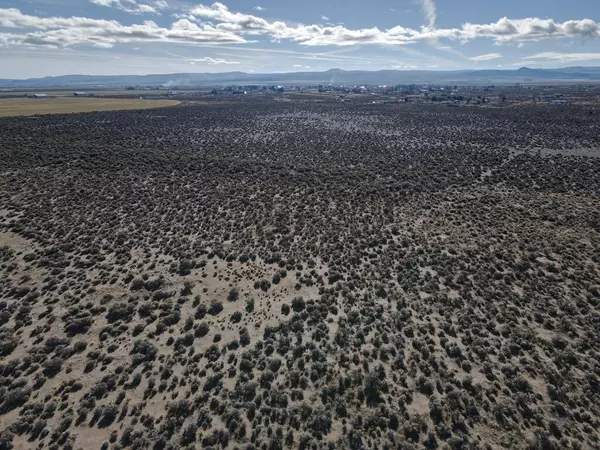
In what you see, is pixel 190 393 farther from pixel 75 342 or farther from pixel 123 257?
pixel 123 257

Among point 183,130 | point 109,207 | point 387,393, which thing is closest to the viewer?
point 387,393

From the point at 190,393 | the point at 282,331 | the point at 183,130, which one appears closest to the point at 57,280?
the point at 190,393

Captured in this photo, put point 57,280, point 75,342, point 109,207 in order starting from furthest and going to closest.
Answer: point 109,207
point 57,280
point 75,342

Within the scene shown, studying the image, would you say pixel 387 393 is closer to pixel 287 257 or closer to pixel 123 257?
pixel 287 257

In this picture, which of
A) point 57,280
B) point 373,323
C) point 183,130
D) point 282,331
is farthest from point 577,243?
point 183,130

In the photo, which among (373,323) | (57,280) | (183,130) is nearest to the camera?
(373,323)

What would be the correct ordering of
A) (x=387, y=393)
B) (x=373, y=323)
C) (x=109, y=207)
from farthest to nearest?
1. (x=109, y=207)
2. (x=373, y=323)
3. (x=387, y=393)

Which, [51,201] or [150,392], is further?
[51,201]

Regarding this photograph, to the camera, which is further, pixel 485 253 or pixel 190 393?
pixel 485 253
